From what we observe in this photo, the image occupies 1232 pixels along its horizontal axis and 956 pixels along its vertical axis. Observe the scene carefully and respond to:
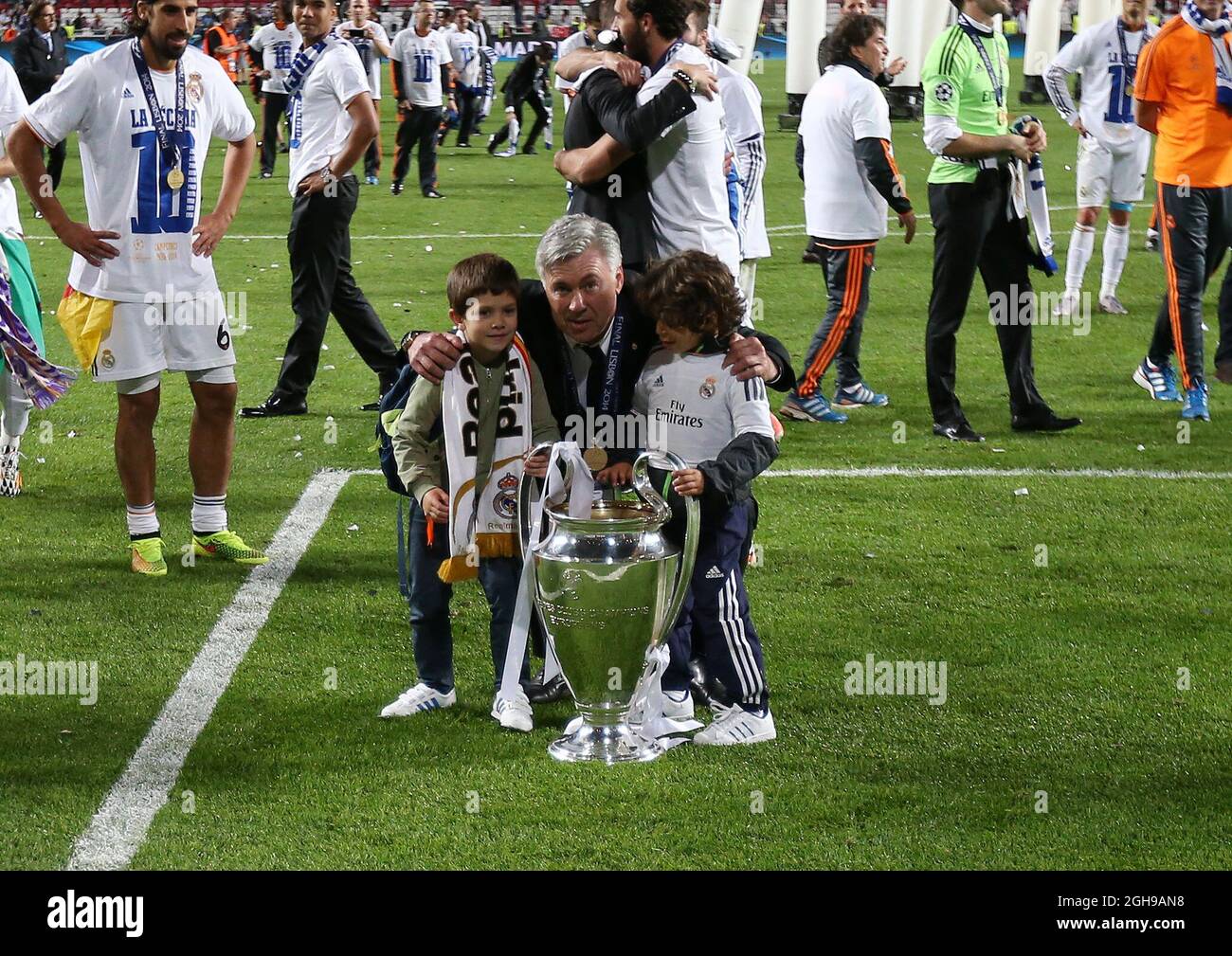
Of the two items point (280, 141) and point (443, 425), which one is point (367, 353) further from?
point (280, 141)

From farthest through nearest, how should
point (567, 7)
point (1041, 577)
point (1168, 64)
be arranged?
point (567, 7) < point (1168, 64) < point (1041, 577)

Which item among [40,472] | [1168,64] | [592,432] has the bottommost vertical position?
[40,472]

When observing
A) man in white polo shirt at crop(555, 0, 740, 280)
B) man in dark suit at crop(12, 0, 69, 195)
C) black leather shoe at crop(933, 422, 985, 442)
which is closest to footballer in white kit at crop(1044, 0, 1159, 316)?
black leather shoe at crop(933, 422, 985, 442)

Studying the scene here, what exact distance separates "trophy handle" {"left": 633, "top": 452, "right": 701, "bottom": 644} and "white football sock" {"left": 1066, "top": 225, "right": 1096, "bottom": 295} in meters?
7.36

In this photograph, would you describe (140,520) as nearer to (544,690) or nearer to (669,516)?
(544,690)

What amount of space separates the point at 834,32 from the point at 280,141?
18742 millimetres

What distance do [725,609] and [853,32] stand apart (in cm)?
455

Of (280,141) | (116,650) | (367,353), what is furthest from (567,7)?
(116,650)

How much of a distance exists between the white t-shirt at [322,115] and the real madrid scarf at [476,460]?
439 cm

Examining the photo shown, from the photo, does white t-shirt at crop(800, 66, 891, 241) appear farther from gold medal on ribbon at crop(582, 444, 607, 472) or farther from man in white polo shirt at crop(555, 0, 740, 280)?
gold medal on ribbon at crop(582, 444, 607, 472)

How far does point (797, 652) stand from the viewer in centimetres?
512

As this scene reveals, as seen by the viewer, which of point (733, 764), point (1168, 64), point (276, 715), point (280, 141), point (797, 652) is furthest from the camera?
point (280, 141)

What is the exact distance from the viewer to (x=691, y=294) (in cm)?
420

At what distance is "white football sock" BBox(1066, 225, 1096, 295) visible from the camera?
1080cm
